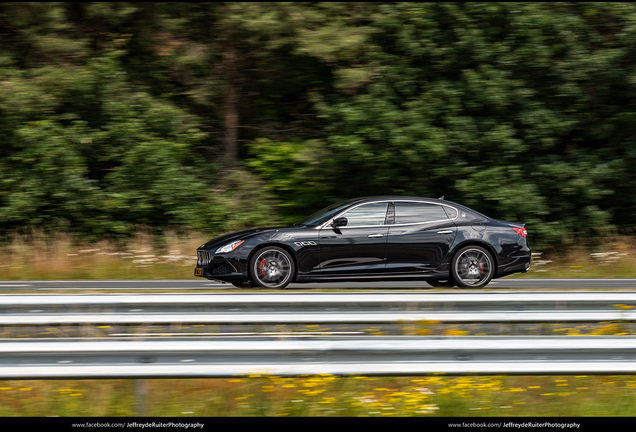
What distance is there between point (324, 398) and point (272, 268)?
5006 mm

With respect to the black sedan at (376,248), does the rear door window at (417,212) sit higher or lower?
higher

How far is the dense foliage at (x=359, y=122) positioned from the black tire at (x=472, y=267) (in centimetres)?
558

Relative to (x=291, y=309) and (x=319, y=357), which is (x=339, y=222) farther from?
(x=319, y=357)

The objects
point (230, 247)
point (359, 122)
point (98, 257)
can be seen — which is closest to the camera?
point (230, 247)

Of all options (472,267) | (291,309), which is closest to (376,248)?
(472,267)

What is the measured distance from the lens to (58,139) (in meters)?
16.1

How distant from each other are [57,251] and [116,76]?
5.02 m

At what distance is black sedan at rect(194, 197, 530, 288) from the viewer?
31.6ft

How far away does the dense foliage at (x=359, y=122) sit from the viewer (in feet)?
51.4

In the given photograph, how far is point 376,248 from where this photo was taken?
9766mm

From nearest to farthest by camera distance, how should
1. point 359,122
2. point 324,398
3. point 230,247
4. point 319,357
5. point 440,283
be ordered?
point 319,357 → point 324,398 → point 230,247 → point 440,283 → point 359,122

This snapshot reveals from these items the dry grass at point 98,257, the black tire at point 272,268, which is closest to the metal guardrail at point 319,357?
the black tire at point 272,268

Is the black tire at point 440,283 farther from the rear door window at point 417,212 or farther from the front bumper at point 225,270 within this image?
the front bumper at point 225,270

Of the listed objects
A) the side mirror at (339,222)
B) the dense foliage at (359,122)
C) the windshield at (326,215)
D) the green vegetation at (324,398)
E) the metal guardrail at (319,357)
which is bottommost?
the green vegetation at (324,398)
